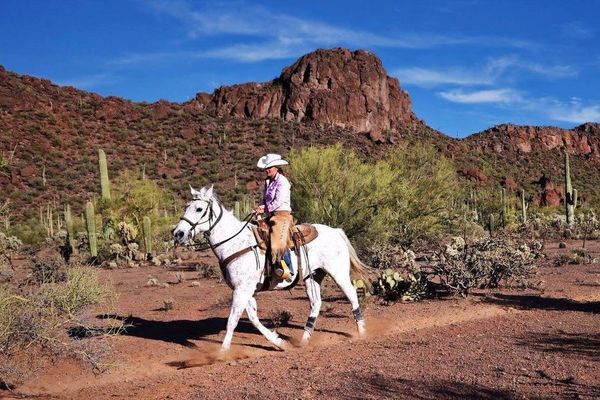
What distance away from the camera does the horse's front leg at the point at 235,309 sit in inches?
286

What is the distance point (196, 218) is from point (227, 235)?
21.2 inches

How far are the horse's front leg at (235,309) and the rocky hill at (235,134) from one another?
18399 mm

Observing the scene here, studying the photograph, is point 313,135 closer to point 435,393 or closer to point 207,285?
point 207,285

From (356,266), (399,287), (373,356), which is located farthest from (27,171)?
(373,356)

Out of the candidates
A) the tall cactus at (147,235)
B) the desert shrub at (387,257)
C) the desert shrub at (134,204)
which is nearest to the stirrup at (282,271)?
the desert shrub at (387,257)

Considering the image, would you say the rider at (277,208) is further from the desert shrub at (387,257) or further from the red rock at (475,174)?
the red rock at (475,174)

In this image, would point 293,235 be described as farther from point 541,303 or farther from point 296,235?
point 541,303

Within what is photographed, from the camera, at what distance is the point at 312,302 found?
8.48m

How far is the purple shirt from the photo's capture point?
802 cm

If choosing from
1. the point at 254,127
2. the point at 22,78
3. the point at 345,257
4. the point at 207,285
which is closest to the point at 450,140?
the point at 254,127

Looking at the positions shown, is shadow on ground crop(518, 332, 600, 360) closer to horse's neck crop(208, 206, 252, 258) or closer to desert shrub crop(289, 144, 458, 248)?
horse's neck crop(208, 206, 252, 258)

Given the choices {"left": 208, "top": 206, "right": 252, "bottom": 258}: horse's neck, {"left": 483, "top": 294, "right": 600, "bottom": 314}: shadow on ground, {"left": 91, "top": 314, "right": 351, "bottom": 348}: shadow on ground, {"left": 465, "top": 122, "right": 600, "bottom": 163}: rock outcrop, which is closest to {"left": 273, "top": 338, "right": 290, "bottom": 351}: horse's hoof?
{"left": 91, "top": 314, "right": 351, "bottom": 348}: shadow on ground

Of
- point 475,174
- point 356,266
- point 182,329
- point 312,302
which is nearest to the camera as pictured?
point 312,302

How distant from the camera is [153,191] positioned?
2950 centimetres
